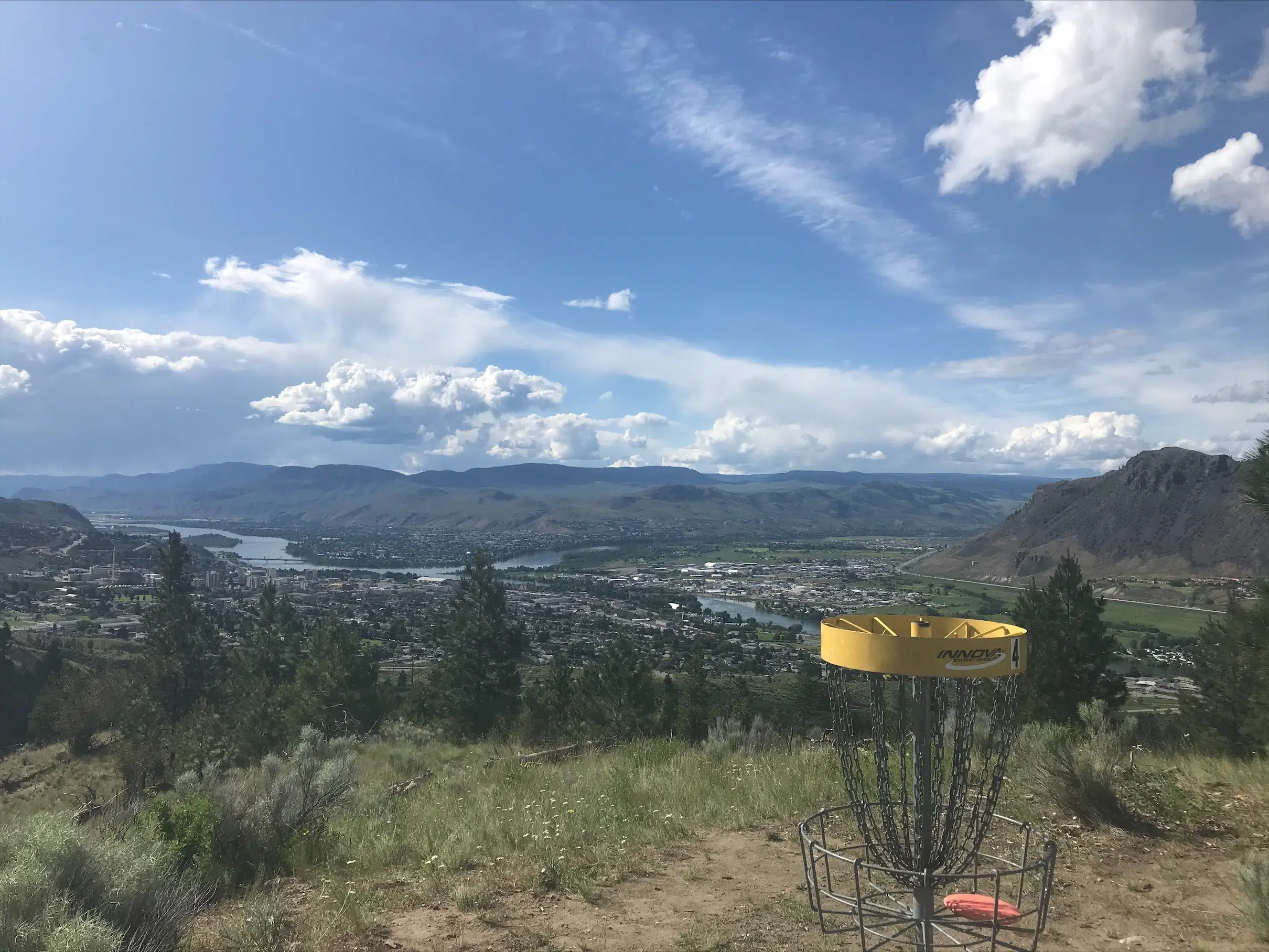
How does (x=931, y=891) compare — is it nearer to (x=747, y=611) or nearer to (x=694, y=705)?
(x=694, y=705)

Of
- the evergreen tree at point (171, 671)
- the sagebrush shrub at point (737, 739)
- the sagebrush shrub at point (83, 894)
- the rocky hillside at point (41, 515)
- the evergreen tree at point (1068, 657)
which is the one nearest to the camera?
the sagebrush shrub at point (83, 894)

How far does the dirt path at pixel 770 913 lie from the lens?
4621 millimetres

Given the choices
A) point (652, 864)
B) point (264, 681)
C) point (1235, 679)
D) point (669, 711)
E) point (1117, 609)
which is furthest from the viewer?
point (1117, 609)

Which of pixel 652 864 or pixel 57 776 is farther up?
pixel 652 864

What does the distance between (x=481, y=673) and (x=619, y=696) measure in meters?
5.26

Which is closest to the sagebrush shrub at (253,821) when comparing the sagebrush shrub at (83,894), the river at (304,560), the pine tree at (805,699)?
the sagebrush shrub at (83,894)

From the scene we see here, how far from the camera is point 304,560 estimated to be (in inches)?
5413

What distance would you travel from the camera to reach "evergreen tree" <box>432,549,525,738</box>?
26219 millimetres

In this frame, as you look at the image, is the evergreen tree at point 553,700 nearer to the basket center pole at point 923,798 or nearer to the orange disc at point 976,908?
the orange disc at point 976,908

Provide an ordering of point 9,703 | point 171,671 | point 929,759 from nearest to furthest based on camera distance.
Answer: point 929,759 < point 171,671 < point 9,703

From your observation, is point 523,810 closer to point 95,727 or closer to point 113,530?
point 95,727

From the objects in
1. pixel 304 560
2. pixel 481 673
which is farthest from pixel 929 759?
pixel 304 560

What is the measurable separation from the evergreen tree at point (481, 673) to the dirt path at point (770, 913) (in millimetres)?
21174

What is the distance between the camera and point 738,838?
6.84 m
